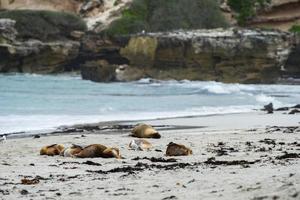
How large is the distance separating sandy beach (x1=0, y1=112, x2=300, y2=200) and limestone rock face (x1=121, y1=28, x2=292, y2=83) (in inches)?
1021

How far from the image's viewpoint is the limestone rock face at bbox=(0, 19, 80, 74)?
45375 millimetres

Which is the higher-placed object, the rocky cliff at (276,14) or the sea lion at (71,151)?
the rocky cliff at (276,14)

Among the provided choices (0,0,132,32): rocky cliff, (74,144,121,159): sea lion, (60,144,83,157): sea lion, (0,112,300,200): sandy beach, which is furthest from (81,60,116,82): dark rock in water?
(74,144,121,159): sea lion

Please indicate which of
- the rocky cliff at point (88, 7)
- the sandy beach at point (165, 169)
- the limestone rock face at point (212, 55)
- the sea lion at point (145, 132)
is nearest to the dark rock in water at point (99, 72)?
the limestone rock face at point (212, 55)

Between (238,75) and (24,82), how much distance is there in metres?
13.4

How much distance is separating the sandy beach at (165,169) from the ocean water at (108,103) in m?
3.78

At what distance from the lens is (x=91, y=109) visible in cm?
2127

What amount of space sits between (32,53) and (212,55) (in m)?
13.7

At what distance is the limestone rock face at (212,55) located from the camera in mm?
39719

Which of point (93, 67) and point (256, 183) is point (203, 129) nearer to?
point (256, 183)

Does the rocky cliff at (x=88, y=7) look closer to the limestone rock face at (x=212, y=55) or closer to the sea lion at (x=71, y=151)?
the limestone rock face at (x=212, y=55)

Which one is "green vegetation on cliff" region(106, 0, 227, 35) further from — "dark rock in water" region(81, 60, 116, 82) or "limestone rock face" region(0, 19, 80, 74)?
"dark rock in water" region(81, 60, 116, 82)

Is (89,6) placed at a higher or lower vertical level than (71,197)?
higher

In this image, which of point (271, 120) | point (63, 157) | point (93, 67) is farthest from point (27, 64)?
point (63, 157)
